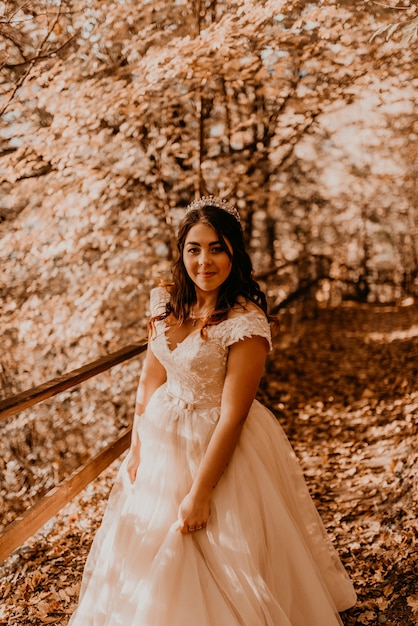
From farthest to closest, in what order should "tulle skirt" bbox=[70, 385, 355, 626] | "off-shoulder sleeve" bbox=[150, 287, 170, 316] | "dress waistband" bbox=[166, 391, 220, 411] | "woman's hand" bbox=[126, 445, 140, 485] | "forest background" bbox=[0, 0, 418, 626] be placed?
"forest background" bbox=[0, 0, 418, 626] → "off-shoulder sleeve" bbox=[150, 287, 170, 316] → "woman's hand" bbox=[126, 445, 140, 485] → "dress waistband" bbox=[166, 391, 220, 411] → "tulle skirt" bbox=[70, 385, 355, 626]

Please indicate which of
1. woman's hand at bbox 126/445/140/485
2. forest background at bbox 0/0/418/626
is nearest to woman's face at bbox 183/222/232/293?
woman's hand at bbox 126/445/140/485

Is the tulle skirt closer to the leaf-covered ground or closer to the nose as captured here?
the nose

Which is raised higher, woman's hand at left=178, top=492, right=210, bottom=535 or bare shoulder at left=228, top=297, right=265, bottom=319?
bare shoulder at left=228, top=297, right=265, bottom=319

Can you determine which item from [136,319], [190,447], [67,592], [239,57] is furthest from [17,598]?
[239,57]

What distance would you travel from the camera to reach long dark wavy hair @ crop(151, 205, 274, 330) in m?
2.06

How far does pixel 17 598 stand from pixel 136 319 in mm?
2773

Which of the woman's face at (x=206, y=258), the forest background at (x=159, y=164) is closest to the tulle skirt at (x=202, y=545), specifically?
the woman's face at (x=206, y=258)

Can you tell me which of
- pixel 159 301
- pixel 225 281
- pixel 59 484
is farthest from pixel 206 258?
pixel 59 484

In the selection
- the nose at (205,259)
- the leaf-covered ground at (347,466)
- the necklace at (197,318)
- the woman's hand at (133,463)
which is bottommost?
the leaf-covered ground at (347,466)

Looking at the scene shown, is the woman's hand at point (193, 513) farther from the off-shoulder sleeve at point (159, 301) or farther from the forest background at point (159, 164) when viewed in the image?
the forest background at point (159, 164)

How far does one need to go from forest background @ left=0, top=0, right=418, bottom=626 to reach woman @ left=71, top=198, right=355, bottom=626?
2.43m

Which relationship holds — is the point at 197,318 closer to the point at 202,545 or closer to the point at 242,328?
the point at 242,328

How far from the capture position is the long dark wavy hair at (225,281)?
2.06 metres

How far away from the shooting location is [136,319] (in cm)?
539
